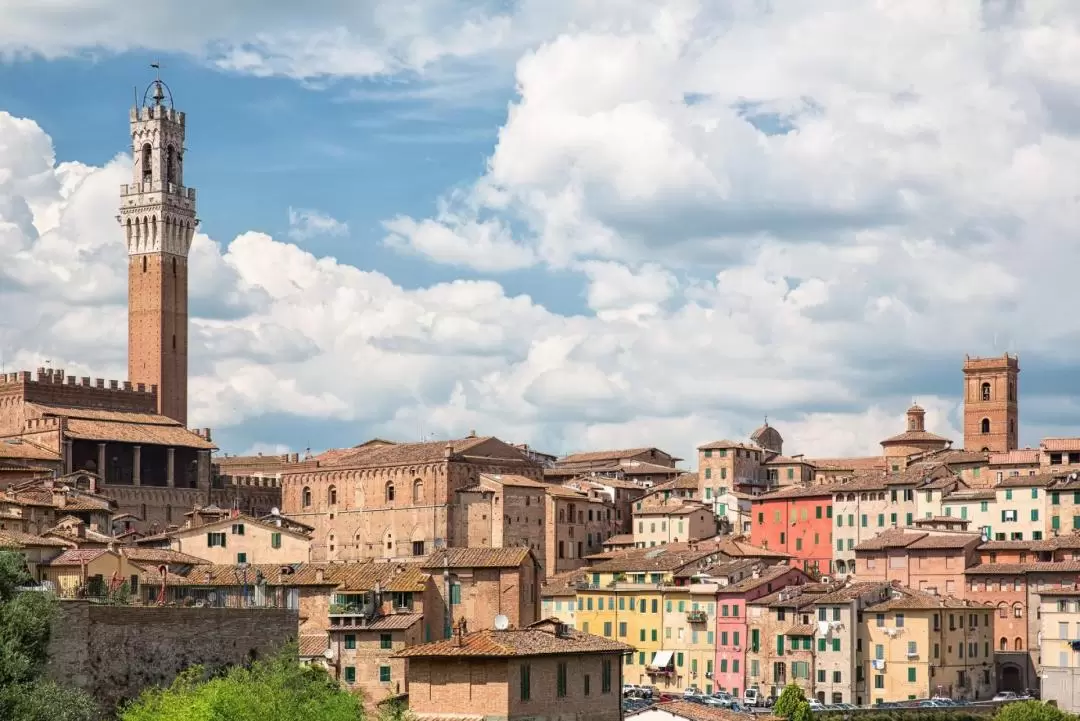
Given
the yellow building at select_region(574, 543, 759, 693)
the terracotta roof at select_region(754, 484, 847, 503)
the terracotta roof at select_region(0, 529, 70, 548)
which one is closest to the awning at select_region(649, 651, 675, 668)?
the yellow building at select_region(574, 543, 759, 693)

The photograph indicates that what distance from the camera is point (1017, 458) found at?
86.9 m

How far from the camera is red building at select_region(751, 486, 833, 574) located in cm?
8544

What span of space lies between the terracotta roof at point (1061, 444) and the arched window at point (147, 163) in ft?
167

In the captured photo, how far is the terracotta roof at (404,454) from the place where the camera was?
9400 centimetres

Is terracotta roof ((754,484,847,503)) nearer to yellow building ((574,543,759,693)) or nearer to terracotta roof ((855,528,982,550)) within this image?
terracotta roof ((855,528,982,550))

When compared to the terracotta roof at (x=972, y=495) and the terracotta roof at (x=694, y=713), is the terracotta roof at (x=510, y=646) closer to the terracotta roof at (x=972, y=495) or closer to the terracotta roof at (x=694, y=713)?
the terracotta roof at (x=694, y=713)

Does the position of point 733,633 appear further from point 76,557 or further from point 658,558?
point 76,557

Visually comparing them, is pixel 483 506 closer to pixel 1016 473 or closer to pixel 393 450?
pixel 393 450

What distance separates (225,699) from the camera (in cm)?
3291

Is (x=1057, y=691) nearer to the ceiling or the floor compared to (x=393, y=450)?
nearer to the floor

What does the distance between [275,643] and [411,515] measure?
5488 cm

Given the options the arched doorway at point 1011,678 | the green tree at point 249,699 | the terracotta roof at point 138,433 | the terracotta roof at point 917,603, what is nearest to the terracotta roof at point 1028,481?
the terracotta roof at point 917,603

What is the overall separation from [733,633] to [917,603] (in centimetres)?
705

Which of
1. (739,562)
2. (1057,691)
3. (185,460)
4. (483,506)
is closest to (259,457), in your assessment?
(185,460)
